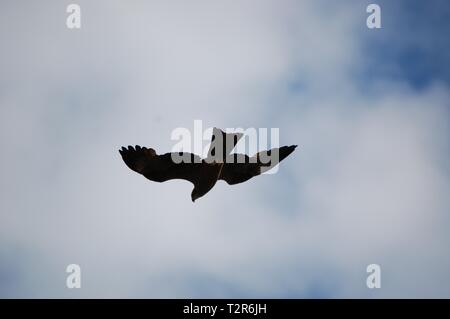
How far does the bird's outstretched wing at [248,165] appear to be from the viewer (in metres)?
11.6

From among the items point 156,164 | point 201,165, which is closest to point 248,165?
point 201,165

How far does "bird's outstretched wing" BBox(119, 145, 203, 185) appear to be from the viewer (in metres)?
11.5

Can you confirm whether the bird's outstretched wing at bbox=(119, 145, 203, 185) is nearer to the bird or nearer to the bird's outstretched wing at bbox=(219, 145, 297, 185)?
the bird

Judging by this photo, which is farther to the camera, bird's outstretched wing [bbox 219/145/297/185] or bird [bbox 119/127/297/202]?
bird's outstretched wing [bbox 219/145/297/185]

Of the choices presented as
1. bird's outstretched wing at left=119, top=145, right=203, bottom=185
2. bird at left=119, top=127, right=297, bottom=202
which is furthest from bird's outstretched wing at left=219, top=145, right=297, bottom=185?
bird's outstretched wing at left=119, top=145, right=203, bottom=185

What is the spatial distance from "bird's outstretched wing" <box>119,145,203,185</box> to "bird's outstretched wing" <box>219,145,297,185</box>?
27.3 inches

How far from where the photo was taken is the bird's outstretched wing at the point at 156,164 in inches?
452

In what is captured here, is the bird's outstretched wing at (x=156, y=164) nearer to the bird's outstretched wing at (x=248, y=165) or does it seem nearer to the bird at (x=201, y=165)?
the bird at (x=201, y=165)

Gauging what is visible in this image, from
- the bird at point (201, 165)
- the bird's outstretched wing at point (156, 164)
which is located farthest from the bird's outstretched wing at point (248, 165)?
the bird's outstretched wing at point (156, 164)

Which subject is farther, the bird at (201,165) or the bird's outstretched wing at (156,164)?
the bird's outstretched wing at (156,164)
